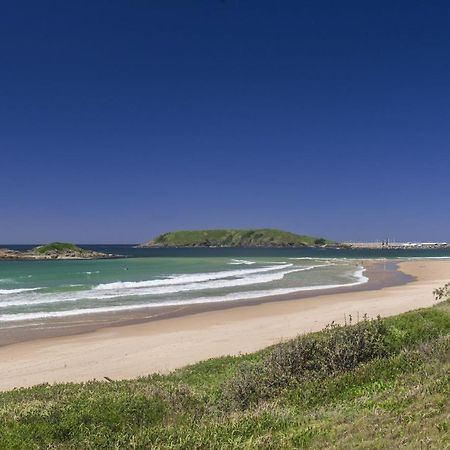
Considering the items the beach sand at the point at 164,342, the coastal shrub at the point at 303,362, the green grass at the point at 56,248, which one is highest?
the green grass at the point at 56,248

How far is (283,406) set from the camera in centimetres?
741

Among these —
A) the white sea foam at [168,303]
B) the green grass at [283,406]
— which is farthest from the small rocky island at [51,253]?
the green grass at [283,406]

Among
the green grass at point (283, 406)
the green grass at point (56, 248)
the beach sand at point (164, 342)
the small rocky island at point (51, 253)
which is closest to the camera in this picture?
the green grass at point (283, 406)

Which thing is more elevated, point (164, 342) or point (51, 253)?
point (51, 253)

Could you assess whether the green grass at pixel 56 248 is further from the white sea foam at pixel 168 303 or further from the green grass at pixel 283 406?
the green grass at pixel 283 406

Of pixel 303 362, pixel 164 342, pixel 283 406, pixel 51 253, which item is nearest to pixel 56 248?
pixel 51 253

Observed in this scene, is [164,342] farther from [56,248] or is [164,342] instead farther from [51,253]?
[56,248]

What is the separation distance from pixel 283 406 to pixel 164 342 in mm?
12992

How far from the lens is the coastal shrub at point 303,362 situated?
8.48 m

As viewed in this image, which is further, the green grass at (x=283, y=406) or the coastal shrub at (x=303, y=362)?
the coastal shrub at (x=303, y=362)

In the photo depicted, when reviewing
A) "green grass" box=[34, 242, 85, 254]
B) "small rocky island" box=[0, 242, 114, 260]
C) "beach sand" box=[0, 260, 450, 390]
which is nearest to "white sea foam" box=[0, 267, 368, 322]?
"beach sand" box=[0, 260, 450, 390]

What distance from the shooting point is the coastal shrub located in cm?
848

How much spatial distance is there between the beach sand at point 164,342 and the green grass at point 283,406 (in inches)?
185

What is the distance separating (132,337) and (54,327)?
16.2 feet
